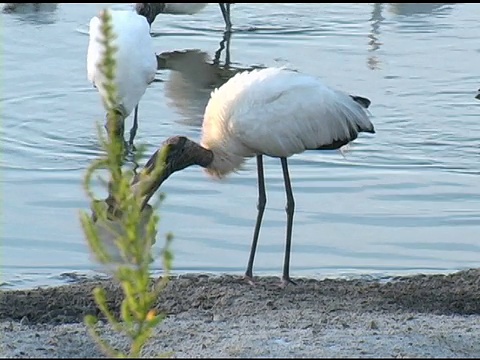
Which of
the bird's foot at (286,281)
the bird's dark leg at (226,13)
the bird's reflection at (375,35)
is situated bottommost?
the bird's reflection at (375,35)

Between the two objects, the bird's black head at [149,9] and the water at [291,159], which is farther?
the bird's black head at [149,9]

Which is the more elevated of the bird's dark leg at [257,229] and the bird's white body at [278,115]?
the bird's white body at [278,115]

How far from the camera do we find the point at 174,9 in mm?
16000

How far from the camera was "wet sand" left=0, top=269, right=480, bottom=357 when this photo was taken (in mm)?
5398

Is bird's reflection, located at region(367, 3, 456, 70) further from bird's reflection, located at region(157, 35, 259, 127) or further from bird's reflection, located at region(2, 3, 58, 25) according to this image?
bird's reflection, located at region(2, 3, 58, 25)

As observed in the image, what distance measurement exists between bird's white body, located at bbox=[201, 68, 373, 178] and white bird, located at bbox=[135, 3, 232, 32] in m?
7.70

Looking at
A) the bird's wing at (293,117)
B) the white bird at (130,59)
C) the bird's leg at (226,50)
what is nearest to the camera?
the bird's wing at (293,117)

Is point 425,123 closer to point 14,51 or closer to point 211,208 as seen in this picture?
point 211,208

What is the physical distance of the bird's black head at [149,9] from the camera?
597 inches

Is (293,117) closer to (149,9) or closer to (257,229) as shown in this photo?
(257,229)

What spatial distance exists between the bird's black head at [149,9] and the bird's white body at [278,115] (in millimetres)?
7614

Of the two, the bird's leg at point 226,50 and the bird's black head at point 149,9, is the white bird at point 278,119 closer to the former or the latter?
the bird's leg at point 226,50

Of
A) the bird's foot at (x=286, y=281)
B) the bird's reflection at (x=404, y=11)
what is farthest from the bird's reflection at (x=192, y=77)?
the bird's foot at (x=286, y=281)

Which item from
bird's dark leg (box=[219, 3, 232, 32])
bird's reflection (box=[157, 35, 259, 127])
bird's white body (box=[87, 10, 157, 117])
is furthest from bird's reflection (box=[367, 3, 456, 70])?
bird's white body (box=[87, 10, 157, 117])
